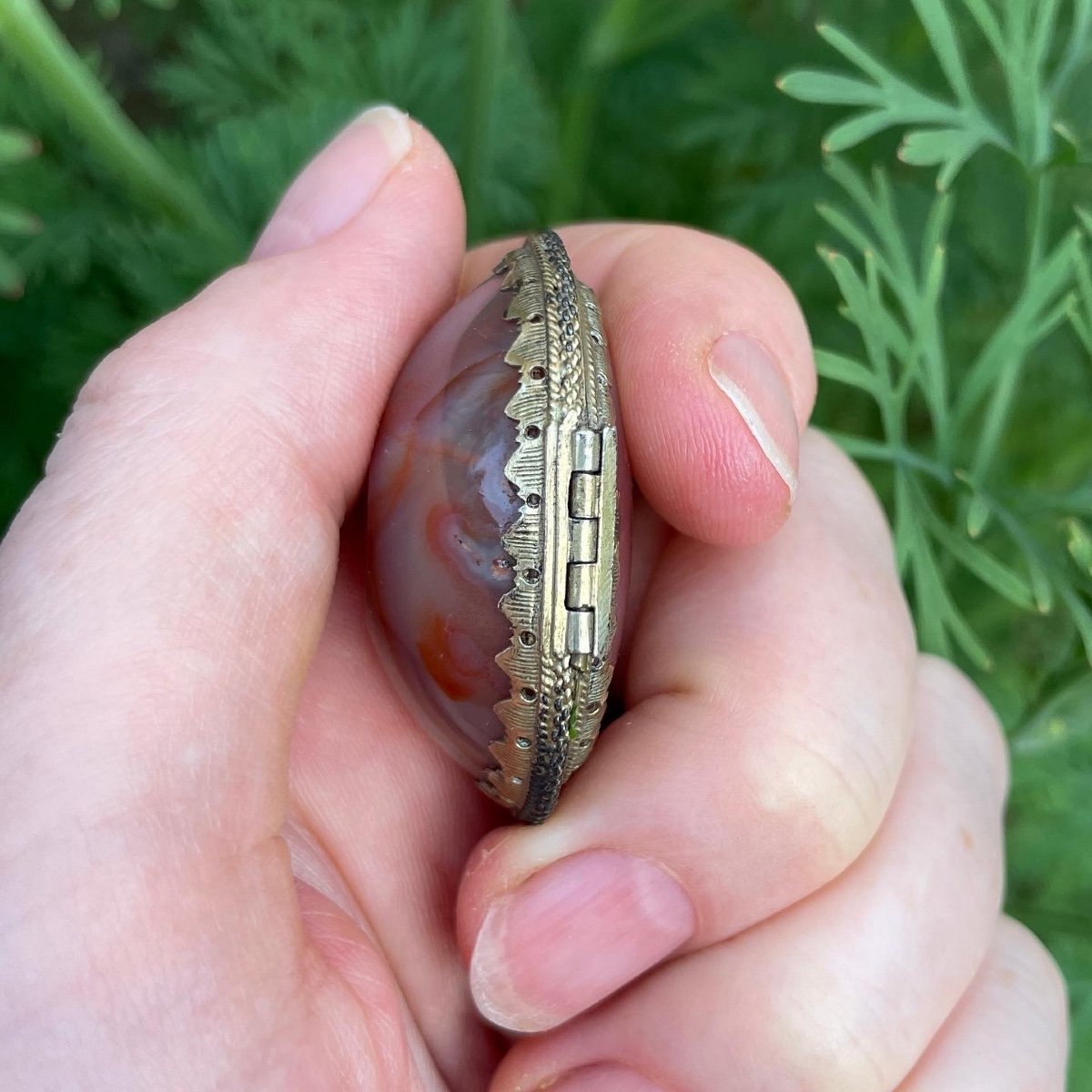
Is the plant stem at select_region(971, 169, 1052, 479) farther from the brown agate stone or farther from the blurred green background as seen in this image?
the brown agate stone

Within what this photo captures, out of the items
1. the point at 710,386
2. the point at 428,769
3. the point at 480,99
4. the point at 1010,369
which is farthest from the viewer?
the point at 480,99

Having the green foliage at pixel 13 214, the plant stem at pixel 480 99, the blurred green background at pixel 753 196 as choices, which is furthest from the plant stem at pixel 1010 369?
the green foliage at pixel 13 214

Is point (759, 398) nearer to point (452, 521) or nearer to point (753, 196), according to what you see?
point (452, 521)

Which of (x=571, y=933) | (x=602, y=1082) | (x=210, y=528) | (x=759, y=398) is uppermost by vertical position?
(x=210, y=528)

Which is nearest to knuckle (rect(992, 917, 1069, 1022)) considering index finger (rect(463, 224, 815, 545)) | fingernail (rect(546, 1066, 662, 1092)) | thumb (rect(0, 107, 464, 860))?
fingernail (rect(546, 1066, 662, 1092))

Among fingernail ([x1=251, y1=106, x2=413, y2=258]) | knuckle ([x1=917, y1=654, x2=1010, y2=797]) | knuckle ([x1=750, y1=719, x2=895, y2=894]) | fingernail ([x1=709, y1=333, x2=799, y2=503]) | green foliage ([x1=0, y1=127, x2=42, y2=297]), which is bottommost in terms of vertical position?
knuckle ([x1=917, y1=654, x2=1010, y2=797])

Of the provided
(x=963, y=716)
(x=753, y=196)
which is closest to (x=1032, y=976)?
(x=963, y=716)
